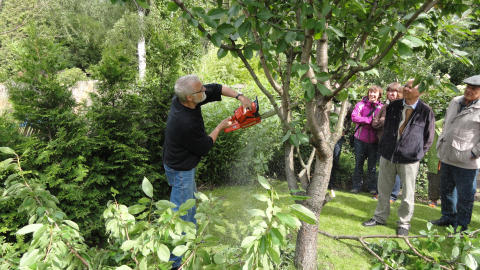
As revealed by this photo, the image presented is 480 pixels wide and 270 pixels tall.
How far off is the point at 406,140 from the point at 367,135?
150cm

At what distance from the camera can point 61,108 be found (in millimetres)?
3258

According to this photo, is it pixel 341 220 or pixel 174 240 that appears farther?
pixel 341 220

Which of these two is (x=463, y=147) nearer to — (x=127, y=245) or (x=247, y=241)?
(x=247, y=241)

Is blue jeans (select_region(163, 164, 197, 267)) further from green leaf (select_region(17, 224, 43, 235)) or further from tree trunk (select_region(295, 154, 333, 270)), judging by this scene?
green leaf (select_region(17, 224, 43, 235))

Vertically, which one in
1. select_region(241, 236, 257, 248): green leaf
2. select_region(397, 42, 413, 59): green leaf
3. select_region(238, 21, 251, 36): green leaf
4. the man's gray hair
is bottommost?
select_region(241, 236, 257, 248): green leaf

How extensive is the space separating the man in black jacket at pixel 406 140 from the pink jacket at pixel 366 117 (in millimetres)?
1111

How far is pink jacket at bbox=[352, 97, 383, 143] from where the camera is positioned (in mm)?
4621

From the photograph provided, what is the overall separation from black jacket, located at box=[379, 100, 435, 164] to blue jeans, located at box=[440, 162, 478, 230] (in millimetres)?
543

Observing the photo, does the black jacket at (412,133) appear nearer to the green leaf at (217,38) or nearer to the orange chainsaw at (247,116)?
the orange chainsaw at (247,116)

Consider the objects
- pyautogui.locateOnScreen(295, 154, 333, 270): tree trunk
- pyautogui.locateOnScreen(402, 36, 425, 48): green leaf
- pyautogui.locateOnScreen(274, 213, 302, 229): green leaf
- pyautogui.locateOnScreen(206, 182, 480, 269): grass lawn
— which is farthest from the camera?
pyautogui.locateOnScreen(206, 182, 480, 269): grass lawn

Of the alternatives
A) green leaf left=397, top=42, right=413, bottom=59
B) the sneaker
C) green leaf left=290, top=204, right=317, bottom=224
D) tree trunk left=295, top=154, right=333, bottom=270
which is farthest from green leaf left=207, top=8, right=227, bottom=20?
the sneaker

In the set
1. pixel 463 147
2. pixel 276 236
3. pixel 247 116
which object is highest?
pixel 247 116

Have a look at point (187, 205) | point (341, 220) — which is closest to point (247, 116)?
point (187, 205)

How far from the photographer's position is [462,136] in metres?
3.36
